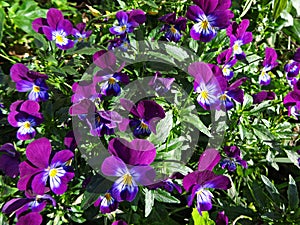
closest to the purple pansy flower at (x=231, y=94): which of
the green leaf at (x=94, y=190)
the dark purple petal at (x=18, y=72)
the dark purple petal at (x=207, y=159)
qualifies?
the dark purple petal at (x=207, y=159)

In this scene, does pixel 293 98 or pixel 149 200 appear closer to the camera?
pixel 149 200

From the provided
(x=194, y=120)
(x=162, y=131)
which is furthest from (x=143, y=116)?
(x=194, y=120)

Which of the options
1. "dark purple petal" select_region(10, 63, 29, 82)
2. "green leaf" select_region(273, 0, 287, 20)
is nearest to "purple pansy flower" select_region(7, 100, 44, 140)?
"dark purple petal" select_region(10, 63, 29, 82)

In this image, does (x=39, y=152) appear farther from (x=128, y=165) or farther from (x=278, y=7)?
(x=278, y=7)

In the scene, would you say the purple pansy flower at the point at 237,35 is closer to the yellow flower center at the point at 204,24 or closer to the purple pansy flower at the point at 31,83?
the yellow flower center at the point at 204,24

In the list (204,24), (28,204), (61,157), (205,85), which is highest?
(204,24)

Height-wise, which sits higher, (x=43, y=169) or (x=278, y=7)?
(x=278, y=7)
